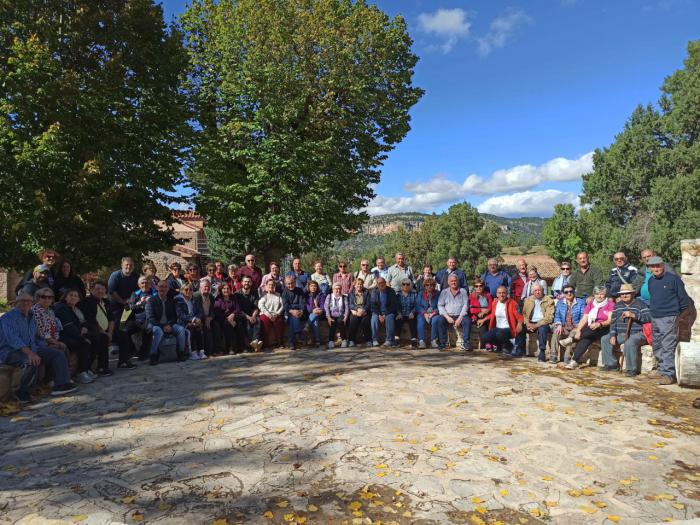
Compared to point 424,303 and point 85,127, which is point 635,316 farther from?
point 85,127

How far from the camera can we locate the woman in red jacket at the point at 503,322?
9055 millimetres

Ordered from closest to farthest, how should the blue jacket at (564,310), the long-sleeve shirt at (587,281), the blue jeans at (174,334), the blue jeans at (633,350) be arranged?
1. the blue jeans at (633,350)
2. the blue jeans at (174,334)
3. the blue jacket at (564,310)
4. the long-sleeve shirt at (587,281)

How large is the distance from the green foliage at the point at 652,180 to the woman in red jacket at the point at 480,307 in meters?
27.7

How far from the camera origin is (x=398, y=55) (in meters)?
18.7

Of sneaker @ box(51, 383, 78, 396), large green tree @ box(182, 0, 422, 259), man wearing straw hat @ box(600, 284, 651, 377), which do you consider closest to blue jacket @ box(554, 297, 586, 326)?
man wearing straw hat @ box(600, 284, 651, 377)

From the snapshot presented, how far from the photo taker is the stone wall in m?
7.87

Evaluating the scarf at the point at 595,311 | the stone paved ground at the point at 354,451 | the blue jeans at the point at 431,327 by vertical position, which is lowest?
the stone paved ground at the point at 354,451

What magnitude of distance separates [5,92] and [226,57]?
738cm

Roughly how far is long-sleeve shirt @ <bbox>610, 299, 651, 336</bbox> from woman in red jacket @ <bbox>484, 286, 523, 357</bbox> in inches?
64.7

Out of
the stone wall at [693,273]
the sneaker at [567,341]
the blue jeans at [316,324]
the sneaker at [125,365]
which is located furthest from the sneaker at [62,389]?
the stone wall at [693,273]

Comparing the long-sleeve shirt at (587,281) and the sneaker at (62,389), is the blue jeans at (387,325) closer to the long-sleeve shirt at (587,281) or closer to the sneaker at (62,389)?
the long-sleeve shirt at (587,281)

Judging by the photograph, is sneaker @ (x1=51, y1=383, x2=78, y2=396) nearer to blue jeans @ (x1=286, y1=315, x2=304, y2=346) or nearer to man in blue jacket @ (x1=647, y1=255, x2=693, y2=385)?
blue jeans @ (x1=286, y1=315, x2=304, y2=346)

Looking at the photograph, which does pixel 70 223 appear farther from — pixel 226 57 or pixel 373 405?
pixel 373 405

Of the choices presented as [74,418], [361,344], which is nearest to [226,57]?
[361,344]
